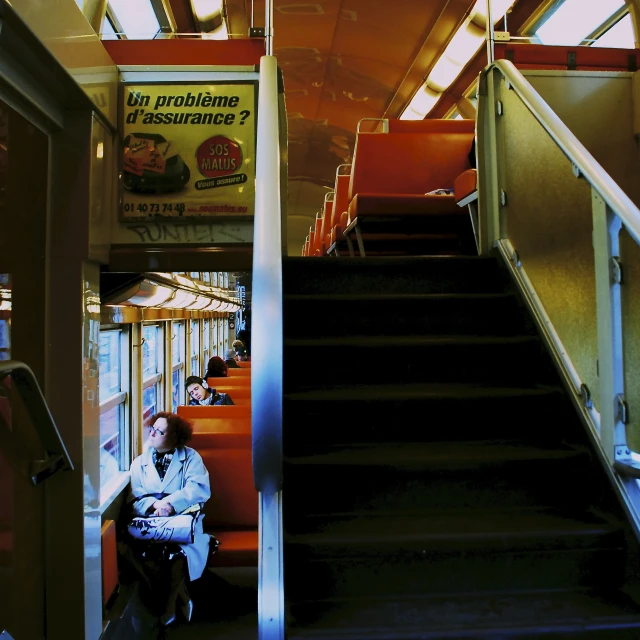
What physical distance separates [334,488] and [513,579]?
2.02ft

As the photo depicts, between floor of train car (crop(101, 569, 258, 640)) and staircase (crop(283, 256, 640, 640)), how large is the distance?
2029 mm

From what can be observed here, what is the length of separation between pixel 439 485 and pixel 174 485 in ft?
8.32

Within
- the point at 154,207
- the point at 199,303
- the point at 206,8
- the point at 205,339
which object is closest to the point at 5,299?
the point at 154,207

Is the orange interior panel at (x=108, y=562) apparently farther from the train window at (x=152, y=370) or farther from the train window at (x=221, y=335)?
the train window at (x=221, y=335)

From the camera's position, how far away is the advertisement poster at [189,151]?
9.96 feet

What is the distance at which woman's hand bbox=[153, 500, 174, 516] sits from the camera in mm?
3736

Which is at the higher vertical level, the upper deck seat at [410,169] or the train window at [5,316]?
the upper deck seat at [410,169]

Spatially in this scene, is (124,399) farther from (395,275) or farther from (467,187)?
(467,187)

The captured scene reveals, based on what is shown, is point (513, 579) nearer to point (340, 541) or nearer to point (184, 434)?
point (340, 541)

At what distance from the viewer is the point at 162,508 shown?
3738mm

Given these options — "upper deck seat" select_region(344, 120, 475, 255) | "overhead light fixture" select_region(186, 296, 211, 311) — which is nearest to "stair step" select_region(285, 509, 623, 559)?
"upper deck seat" select_region(344, 120, 475, 255)

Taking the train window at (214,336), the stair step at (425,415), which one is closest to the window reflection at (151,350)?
the stair step at (425,415)

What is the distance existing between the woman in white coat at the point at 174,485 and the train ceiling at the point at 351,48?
324 cm

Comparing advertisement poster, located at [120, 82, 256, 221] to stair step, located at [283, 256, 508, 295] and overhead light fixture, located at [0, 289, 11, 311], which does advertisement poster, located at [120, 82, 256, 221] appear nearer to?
stair step, located at [283, 256, 508, 295]
